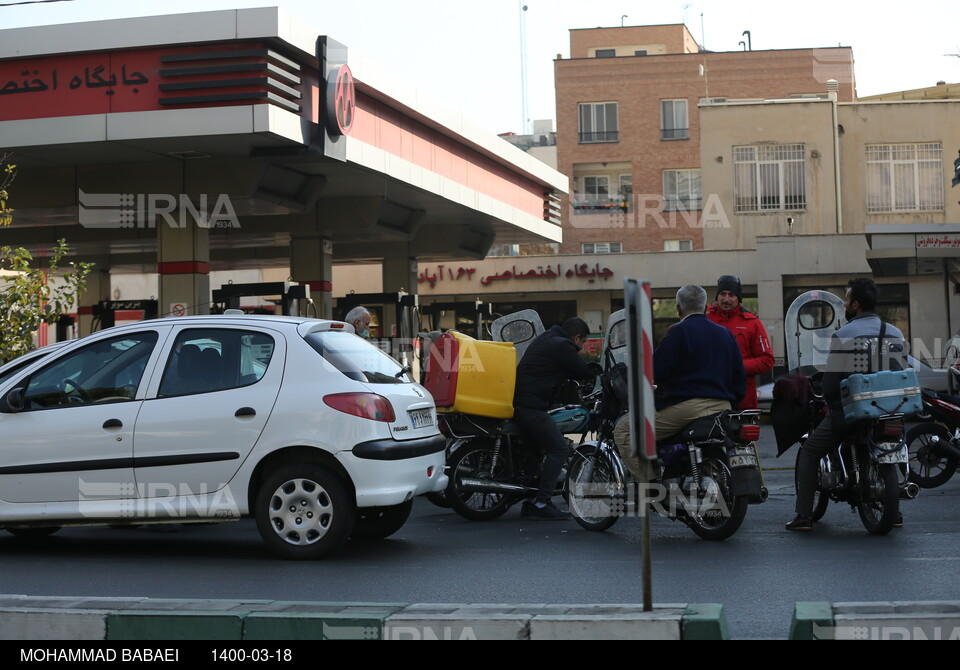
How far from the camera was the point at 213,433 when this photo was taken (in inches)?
315

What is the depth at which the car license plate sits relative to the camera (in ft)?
27.6

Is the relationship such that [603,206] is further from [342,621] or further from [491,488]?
[342,621]

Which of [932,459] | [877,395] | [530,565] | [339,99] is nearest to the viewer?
[530,565]

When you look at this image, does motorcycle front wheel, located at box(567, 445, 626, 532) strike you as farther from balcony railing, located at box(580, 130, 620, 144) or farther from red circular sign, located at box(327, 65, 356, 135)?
balcony railing, located at box(580, 130, 620, 144)

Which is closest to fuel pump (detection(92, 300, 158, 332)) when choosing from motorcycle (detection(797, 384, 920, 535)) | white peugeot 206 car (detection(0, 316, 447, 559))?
white peugeot 206 car (detection(0, 316, 447, 559))

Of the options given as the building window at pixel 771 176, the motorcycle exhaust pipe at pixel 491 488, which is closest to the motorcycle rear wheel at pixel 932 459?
the motorcycle exhaust pipe at pixel 491 488

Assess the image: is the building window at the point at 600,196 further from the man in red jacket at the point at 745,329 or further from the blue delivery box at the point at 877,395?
the blue delivery box at the point at 877,395

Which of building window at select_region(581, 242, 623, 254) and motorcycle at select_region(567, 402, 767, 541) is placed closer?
motorcycle at select_region(567, 402, 767, 541)

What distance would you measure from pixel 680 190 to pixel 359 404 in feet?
147

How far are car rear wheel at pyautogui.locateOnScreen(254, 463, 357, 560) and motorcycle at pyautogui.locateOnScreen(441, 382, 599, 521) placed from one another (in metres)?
2.05

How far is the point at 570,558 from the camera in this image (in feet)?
26.7

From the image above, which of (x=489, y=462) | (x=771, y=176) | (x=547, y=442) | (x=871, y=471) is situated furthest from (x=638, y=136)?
(x=871, y=471)

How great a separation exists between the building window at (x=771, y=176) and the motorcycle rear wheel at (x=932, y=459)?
2807cm

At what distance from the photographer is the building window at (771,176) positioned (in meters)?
38.3
